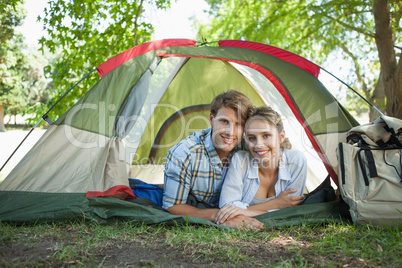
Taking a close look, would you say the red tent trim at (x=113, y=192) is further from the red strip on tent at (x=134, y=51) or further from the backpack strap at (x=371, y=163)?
the backpack strap at (x=371, y=163)

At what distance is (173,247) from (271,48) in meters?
1.94

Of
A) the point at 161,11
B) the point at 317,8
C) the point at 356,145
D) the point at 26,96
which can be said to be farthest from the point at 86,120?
the point at 26,96

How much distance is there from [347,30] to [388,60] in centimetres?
352

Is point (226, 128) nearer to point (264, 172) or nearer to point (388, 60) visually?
point (264, 172)

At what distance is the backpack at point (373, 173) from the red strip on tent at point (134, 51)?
1697 mm

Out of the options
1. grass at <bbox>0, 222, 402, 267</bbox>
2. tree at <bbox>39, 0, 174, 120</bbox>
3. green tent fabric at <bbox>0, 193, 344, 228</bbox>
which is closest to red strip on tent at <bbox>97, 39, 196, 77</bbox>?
green tent fabric at <bbox>0, 193, 344, 228</bbox>

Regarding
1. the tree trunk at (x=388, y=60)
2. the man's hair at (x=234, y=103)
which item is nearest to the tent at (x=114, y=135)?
the man's hair at (x=234, y=103)

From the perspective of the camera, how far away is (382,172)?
7.11 ft

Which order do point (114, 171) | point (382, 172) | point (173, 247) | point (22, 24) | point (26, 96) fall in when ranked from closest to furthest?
point (173, 247) → point (382, 172) → point (114, 171) → point (22, 24) → point (26, 96)

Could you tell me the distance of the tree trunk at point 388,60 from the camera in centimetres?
393

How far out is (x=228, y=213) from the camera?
7.43 feet

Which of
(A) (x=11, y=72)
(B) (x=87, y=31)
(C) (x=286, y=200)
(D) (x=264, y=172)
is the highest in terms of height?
(A) (x=11, y=72)

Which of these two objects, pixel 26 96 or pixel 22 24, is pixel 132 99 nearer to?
pixel 22 24

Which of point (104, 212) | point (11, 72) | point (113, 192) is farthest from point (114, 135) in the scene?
point (11, 72)
